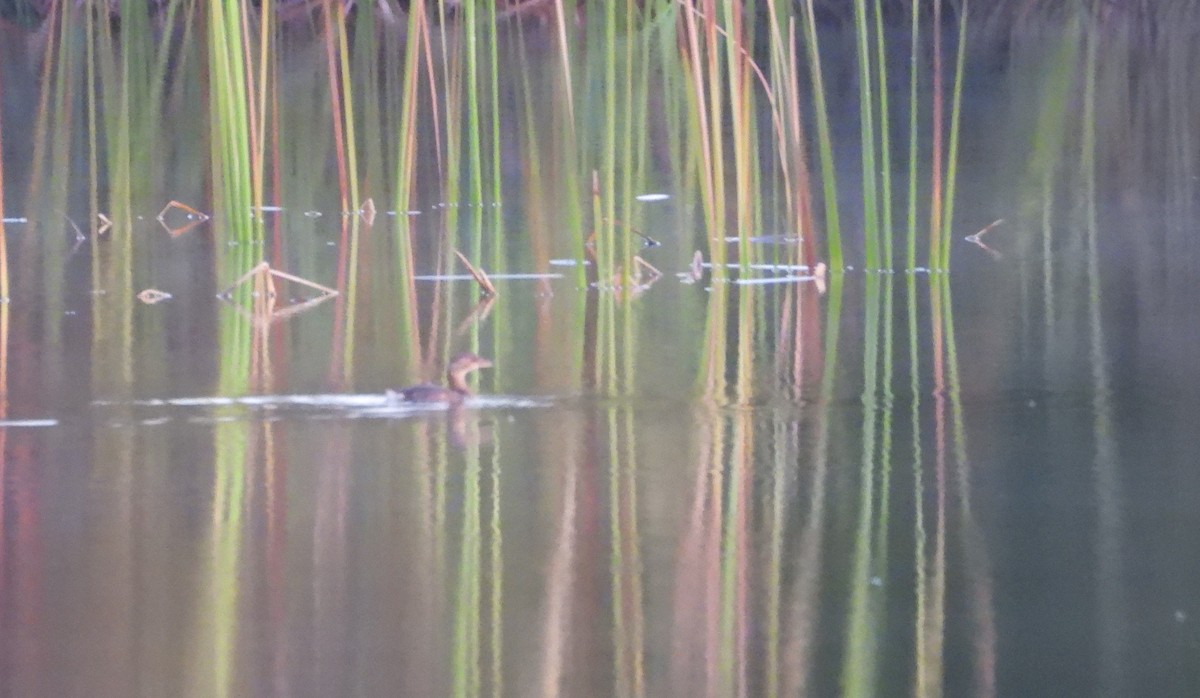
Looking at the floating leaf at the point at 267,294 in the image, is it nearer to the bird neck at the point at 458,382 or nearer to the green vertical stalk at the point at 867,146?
the bird neck at the point at 458,382

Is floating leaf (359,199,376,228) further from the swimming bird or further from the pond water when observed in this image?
the swimming bird

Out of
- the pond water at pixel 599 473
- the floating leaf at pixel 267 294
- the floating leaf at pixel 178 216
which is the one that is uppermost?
the floating leaf at pixel 178 216

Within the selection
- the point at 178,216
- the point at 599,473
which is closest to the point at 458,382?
the point at 599,473

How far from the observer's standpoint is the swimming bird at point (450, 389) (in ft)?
8.25

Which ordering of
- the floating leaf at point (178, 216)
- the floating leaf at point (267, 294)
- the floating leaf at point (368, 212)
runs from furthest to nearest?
the floating leaf at point (368, 212)
the floating leaf at point (178, 216)
the floating leaf at point (267, 294)

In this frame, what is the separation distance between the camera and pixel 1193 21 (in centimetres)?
1138

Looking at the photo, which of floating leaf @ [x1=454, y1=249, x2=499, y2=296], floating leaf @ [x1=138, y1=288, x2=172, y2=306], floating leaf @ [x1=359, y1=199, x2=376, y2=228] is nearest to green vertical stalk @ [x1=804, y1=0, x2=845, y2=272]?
floating leaf @ [x1=454, y1=249, x2=499, y2=296]

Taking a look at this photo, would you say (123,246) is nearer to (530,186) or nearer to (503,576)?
(530,186)

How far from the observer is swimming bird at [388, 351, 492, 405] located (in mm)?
2514

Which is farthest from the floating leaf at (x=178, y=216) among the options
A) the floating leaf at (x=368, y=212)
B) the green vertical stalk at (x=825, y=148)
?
the green vertical stalk at (x=825, y=148)

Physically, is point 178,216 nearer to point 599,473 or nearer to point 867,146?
point 867,146

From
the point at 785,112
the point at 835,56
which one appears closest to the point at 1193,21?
the point at 835,56

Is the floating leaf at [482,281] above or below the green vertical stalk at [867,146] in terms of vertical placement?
below

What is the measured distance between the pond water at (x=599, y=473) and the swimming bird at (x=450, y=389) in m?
0.03
